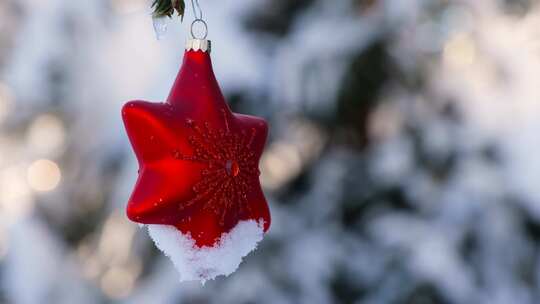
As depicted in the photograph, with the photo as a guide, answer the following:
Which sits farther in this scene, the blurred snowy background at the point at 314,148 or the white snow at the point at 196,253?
the blurred snowy background at the point at 314,148

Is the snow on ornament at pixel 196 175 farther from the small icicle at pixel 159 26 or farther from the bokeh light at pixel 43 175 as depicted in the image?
the bokeh light at pixel 43 175

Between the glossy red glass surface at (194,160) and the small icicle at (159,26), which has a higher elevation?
the small icicle at (159,26)

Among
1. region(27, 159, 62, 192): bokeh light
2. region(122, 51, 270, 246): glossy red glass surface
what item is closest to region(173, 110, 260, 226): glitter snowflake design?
region(122, 51, 270, 246): glossy red glass surface

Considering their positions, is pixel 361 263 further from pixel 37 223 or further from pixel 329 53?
pixel 37 223

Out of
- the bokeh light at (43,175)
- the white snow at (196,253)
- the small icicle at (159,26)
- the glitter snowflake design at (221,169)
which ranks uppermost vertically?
the small icicle at (159,26)

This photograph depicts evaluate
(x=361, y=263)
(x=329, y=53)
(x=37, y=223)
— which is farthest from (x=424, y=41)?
(x=37, y=223)

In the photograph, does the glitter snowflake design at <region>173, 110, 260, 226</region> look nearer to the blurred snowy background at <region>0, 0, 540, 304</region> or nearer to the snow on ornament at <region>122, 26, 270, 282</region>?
the snow on ornament at <region>122, 26, 270, 282</region>

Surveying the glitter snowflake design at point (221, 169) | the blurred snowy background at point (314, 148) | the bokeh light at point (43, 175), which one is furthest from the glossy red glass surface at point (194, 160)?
the bokeh light at point (43, 175)

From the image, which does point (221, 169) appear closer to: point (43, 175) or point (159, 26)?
point (159, 26)
